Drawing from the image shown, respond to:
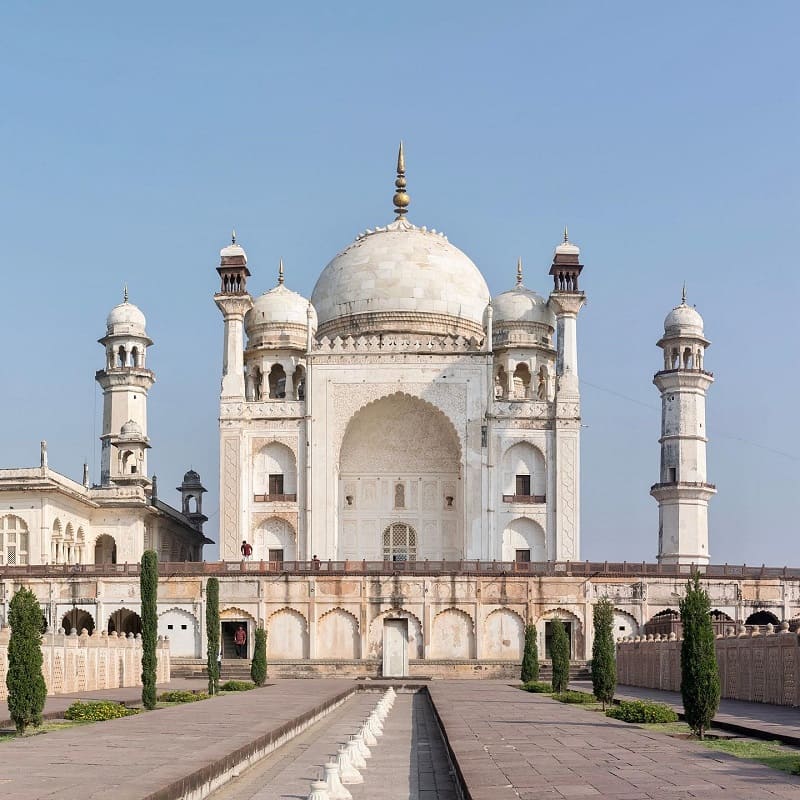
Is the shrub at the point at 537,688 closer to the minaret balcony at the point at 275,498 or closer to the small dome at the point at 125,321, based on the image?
the minaret balcony at the point at 275,498

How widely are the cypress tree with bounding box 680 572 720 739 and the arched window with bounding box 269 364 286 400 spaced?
30623 millimetres

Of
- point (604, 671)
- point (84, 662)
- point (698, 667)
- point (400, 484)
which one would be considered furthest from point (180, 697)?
point (400, 484)

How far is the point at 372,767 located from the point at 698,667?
419cm

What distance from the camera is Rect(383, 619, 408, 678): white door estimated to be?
36.0m

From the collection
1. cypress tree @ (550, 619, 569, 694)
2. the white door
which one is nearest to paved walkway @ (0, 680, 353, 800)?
cypress tree @ (550, 619, 569, 694)

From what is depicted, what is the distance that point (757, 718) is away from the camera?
17250 mm

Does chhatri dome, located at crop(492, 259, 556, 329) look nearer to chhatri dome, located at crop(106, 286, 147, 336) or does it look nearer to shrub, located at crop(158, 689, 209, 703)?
chhatri dome, located at crop(106, 286, 147, 336)

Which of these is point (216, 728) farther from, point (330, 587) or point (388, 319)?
point (388, 319)

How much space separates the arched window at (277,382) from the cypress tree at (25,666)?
97.0ft

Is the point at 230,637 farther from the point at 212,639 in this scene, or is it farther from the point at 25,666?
the point at 25,666

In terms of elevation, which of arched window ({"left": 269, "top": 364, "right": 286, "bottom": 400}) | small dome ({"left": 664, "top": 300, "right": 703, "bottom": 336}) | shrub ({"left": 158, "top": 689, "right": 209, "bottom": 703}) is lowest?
shrub ({"left": 158, "top": 689, "right": 209, "bottom": 703})

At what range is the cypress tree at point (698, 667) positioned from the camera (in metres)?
15.1

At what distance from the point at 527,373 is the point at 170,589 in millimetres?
14701

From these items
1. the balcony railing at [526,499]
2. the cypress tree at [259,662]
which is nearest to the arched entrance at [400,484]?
the balcony railing at [526,499]
